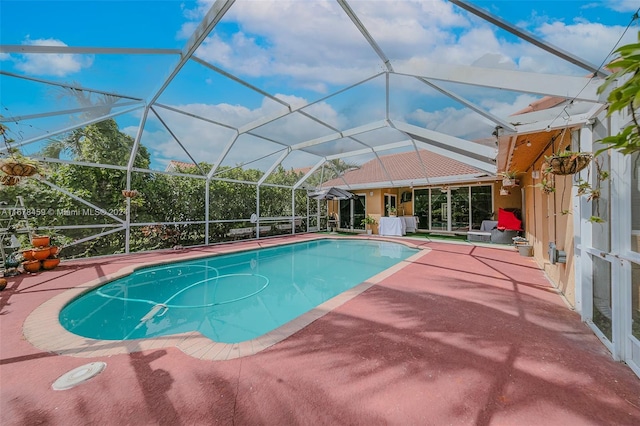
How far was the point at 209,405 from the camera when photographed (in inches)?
82.6

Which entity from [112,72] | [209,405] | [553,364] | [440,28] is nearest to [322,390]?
[209,405]

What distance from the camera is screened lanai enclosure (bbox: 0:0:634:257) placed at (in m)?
3.59

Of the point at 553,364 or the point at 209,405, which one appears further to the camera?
the point at 553,364

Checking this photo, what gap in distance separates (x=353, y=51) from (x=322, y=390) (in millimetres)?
5756

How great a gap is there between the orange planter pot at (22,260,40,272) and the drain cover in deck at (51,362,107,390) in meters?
5.99

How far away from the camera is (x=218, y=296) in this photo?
5.59 meters

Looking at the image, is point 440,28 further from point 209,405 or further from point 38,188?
point 38,188

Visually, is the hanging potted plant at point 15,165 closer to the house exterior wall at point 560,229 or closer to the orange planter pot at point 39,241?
the orange planter pot at point 39,241

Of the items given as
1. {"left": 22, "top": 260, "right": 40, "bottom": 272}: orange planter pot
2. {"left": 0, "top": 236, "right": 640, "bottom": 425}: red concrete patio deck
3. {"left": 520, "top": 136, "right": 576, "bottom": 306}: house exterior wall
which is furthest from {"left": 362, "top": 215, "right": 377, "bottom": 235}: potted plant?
{"left": 22, "top": 260, "right": 40, "bottom": 272}: orange planter pot

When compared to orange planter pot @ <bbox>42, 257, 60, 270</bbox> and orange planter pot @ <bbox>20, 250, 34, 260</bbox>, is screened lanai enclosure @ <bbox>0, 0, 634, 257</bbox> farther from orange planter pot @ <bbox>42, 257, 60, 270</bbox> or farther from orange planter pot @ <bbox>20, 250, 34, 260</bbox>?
orange planter pot @ <bbox>42, 257, 60, 270</bbox>

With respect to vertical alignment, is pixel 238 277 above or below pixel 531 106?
below

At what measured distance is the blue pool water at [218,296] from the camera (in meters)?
4.15

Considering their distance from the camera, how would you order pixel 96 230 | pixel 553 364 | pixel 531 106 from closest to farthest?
pixel 553 364 < pixel 531 106 < pixel 96 230

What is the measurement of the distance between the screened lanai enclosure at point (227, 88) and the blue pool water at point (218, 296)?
310 cm
